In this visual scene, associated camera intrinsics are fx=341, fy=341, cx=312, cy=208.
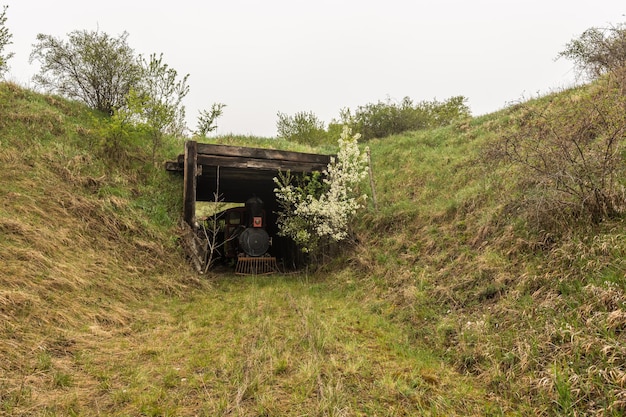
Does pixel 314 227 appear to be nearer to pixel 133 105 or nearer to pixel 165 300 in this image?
pixel 165 300

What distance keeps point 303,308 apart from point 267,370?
11.0ft

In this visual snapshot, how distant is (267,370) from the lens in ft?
15.1

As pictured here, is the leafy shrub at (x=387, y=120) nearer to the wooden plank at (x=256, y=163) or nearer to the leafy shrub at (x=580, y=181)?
the wooden plank at (x=256, y=163)

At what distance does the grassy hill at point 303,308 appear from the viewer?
382 cm

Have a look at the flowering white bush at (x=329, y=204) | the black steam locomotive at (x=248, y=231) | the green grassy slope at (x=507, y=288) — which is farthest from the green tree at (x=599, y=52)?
the black steam locomotive at (x=248, y=231)

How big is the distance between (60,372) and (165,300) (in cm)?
405

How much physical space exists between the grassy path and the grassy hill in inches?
1.1

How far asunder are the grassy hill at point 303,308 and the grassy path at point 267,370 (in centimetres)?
3

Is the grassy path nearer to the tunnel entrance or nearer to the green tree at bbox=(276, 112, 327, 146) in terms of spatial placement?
the tunnel entrance

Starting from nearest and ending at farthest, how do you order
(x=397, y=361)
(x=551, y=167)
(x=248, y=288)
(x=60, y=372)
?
1. (x=60, y=372)
2. (x=397, y=361)
3. (x=551, y=167)
4. (x=248, y=288)

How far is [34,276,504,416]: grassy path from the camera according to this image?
12.3 feet

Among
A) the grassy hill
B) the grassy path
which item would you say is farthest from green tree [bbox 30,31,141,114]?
the grassy path

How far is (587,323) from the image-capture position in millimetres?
3975

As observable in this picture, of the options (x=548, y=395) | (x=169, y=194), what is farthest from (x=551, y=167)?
(x=169, y=194)
